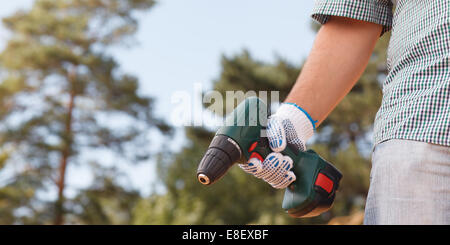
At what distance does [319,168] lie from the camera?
1.18 m

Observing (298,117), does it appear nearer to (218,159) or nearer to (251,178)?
(218,159)

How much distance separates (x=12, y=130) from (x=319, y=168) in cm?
1269

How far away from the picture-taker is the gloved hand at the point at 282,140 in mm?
1121

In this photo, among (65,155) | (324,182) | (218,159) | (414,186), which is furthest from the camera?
(65,155)

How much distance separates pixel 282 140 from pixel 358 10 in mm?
363

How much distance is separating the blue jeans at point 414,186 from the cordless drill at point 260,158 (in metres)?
0.26

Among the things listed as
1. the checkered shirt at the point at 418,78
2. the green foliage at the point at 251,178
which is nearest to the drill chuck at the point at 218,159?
the checkered shirt at the point at 418,78

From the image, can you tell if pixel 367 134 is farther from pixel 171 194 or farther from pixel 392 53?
pixel 392 53

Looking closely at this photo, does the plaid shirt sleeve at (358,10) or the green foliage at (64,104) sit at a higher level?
the green foliage at (64,104)

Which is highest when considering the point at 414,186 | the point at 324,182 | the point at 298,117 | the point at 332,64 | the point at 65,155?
the point at 65,155

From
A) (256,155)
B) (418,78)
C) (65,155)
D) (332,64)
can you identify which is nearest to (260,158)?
(256,155)

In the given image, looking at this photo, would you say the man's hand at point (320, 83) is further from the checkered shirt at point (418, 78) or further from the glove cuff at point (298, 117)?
the checkered shirt at point (418, 78)

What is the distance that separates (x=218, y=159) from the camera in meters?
1.08

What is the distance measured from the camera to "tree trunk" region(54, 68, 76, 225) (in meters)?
12.4
